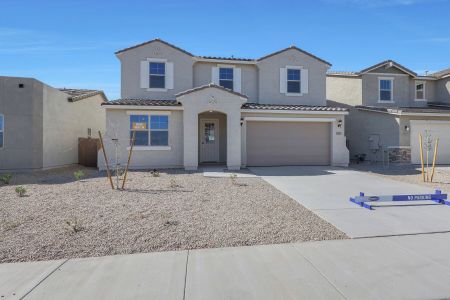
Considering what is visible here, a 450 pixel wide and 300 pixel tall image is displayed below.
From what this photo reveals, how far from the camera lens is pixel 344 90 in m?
20.8

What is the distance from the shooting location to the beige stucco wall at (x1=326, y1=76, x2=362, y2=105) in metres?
19.9

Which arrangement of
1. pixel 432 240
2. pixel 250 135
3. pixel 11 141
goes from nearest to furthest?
1. pixel 432 240
2. pixel 11 141
3. pixel 250 135

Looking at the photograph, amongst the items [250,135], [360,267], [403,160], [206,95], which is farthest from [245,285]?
[403,160]

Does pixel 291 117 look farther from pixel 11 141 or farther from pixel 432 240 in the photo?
pixel 11 141

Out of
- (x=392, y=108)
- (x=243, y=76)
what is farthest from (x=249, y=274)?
(x=392, y=108)

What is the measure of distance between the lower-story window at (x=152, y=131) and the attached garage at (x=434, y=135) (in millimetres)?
14094

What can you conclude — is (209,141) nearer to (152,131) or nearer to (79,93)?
(152,131)

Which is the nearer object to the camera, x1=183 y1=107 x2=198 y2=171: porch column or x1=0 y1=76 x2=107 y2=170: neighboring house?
x1=0 y1=76 x2=107 y2=170: neighboring house

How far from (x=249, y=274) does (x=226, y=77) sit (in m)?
14.5

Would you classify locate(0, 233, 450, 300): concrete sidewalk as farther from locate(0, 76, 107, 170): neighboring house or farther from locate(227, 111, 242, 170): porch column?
locate(0, 76, 107, 170): neighboring house

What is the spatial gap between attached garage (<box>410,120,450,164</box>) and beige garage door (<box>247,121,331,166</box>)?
17.0 ft

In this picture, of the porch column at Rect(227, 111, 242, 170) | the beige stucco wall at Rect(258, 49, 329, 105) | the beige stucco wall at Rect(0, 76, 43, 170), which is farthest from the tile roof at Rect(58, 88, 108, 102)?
the beige stucco wall at Rect(258, 49, 329, 105)

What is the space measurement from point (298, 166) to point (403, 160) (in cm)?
632

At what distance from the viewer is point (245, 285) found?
366 cm
